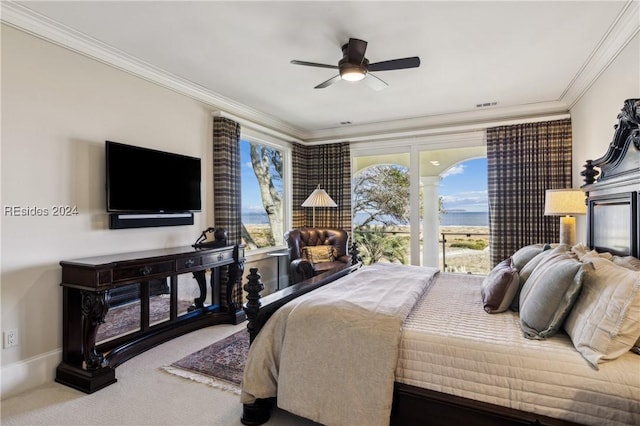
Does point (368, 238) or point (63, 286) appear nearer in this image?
point (63, 286)

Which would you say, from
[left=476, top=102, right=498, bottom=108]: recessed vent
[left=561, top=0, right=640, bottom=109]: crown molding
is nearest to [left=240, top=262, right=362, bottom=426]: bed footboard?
[left=561, top=0, right=640, bottom=109]: crown molding

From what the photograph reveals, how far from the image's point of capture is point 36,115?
2514mm

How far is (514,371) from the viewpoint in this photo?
1532 mm

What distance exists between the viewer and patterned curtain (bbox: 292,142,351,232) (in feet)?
18.6

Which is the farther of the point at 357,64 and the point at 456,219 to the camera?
the point at 456,219

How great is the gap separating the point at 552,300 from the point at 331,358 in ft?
3.95

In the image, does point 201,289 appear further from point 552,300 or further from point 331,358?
point 552,300

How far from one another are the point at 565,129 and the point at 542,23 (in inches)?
88.7

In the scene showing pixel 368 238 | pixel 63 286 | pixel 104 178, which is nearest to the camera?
pixel 63 286

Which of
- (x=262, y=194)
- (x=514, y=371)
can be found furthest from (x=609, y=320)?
(x=262, y=194)

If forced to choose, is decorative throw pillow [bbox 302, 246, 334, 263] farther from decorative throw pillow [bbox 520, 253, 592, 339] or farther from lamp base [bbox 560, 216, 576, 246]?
decorative throw pillow [bbox 520, 253, 592, 339]

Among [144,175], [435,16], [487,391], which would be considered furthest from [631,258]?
[144,175]

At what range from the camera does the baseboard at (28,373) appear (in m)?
2.32

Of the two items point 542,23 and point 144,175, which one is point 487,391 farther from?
point 144,175
